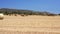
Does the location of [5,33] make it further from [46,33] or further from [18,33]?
[46,33]

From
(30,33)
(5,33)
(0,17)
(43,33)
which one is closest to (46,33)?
Result: (43,33)

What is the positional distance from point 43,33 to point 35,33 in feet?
0.80

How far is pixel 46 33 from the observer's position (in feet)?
16.8

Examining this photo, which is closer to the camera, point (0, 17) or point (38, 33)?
point (38, 33)

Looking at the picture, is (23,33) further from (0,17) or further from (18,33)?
(0,17)

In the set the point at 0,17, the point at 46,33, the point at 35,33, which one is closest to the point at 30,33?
the point at 35,33

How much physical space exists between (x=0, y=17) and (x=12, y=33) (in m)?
6.01

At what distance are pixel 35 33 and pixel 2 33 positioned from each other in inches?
39.3

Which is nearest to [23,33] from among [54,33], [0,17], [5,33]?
[5,33]

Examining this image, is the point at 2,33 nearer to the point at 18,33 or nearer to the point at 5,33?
the point at 5,33

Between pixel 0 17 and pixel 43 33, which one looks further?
pixel 0 17

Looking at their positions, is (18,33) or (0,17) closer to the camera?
(18,33)

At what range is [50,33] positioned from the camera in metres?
5.14

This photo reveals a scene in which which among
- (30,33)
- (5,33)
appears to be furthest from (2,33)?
(30,33)
